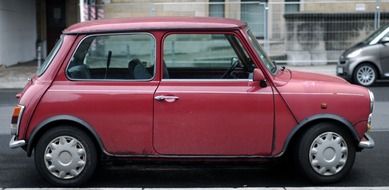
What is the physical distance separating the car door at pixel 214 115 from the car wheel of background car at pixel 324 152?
343 mm

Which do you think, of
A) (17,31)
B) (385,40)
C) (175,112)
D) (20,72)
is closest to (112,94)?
(175,112)

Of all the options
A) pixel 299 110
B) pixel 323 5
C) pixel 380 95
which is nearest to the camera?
pixel 299 110

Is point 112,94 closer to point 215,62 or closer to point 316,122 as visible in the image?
point 215,62

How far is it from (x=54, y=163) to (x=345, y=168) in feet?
9.26

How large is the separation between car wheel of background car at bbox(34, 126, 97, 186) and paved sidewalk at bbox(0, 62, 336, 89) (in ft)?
35.0

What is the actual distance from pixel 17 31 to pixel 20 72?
327cm

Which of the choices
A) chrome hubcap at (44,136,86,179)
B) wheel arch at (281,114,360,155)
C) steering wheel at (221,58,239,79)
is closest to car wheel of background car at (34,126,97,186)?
chrome hubcap at (44,136,86,179)

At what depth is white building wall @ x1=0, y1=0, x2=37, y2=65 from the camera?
800 inches

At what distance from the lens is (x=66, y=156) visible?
619cm

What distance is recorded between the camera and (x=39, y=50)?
862 inches

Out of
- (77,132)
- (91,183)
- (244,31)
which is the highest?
(244,31)

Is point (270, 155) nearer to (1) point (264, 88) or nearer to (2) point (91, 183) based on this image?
(1) point (264, 88)

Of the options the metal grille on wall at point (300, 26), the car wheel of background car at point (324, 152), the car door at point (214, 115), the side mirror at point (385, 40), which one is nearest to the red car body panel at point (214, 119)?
the car door at point (214, 115)

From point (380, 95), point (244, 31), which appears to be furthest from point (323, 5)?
point (244, 31)
